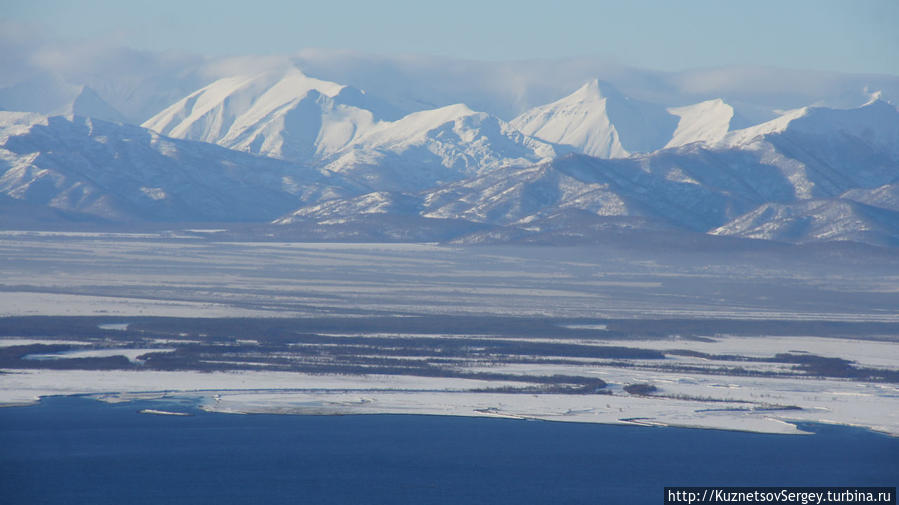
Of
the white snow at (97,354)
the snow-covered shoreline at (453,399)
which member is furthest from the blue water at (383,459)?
the white snow at (97,354)

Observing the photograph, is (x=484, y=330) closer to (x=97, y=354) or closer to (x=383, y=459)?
(x=97, y=354)

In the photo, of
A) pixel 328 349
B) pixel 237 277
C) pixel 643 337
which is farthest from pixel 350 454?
pixel 237 277

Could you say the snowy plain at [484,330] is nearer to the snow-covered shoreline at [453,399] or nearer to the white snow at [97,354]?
the snow-covered shoreline at [453,399]

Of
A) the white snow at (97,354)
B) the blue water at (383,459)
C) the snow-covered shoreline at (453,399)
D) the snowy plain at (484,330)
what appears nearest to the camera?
the blue water at (383,459)

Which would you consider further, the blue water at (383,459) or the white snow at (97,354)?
the white snow at (97,354)

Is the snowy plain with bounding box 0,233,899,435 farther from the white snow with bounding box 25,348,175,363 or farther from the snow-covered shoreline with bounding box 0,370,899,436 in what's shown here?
the white snow with bounding box 25,348,175,363

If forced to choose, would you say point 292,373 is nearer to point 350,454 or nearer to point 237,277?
point 350,454

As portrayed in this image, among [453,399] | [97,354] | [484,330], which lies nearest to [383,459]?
[453,399]

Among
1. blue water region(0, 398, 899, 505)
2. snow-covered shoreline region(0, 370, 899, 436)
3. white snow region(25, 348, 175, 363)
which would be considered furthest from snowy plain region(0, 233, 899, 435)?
blue water region(0, 398, 899, 505)

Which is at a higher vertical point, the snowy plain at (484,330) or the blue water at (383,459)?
the snowy plain at (484,330)
